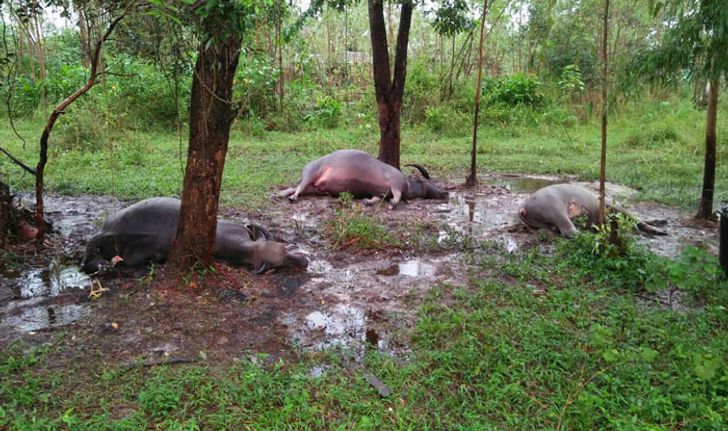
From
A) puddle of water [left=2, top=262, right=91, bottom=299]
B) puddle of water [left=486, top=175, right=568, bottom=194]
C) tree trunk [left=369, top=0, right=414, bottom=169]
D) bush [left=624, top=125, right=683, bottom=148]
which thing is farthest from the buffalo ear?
bush [left=624, top=125, right=683, bottom=148]

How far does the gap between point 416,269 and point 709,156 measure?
10.8 ft

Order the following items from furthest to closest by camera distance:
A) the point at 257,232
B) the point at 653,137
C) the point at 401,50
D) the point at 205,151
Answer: the point at 653,137 → the point at 401,50 → the point at 257,232 → the point at 205,151

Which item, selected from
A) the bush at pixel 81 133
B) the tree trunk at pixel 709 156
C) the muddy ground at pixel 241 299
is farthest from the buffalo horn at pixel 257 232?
the bush at pixel 81 133

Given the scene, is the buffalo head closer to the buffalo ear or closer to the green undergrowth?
the buffalo ear

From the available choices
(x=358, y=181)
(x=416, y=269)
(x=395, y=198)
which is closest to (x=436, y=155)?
(x=358, y=181)

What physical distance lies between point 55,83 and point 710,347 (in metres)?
13.7

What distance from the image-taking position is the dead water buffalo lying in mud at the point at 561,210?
5.78 meters

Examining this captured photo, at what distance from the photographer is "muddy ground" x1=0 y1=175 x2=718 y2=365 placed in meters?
3.50

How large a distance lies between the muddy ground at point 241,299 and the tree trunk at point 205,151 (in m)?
0.26

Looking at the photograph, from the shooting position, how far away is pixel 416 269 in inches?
192

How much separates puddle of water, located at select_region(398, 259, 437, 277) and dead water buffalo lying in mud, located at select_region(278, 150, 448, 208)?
8.16 feet

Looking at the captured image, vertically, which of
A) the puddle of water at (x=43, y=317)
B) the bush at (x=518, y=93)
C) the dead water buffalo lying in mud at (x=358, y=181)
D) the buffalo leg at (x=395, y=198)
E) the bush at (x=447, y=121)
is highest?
the bush at (x=518, y=93)

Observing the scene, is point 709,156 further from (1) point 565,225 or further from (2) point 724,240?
(2) point 724,240

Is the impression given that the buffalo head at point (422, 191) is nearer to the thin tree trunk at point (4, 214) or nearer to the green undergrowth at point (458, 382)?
the green undergrowth at point (458, 382)
